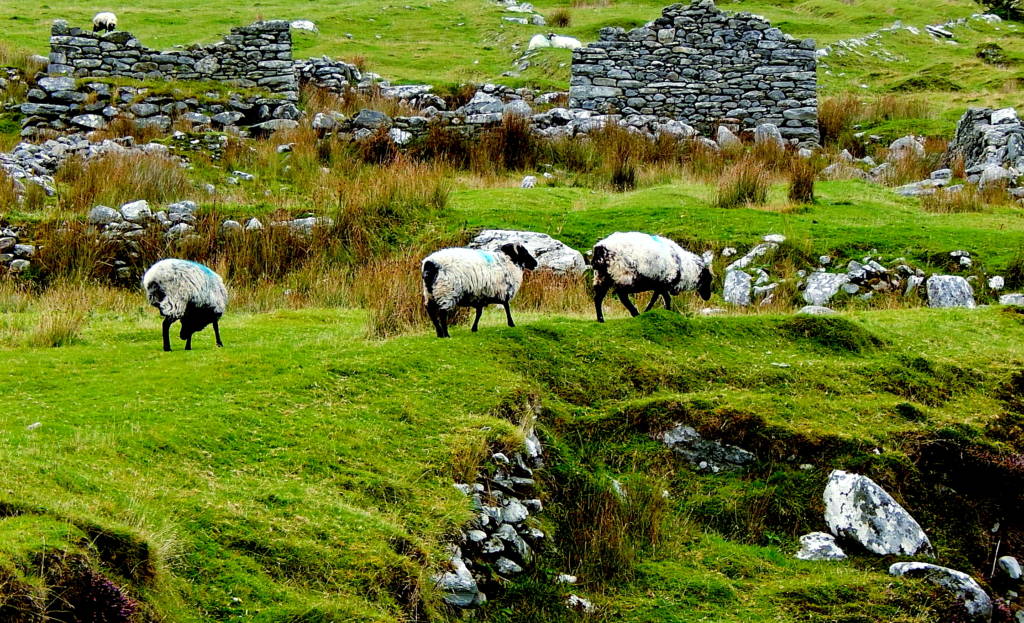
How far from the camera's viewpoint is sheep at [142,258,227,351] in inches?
359

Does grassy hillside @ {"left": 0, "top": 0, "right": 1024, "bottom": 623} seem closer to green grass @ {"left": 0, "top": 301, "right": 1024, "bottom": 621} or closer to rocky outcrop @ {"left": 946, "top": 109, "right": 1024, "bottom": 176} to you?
green grass @ {"left": 0, "top": 301, "right": 1024, "bottom": 621}

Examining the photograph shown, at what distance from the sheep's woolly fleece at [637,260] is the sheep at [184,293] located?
384cm

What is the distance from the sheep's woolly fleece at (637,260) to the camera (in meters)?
9.91

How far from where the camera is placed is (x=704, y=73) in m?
26.8

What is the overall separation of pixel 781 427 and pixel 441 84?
68.2ft

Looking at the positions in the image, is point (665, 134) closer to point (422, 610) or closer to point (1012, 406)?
point (1012, 406)

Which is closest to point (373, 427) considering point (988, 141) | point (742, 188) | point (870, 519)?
point (870, 519)

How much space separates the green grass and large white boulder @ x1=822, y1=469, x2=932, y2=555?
0.26 m

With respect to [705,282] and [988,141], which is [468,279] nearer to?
[705,282]

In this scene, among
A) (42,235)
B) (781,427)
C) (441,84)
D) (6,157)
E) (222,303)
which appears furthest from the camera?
(441,84)

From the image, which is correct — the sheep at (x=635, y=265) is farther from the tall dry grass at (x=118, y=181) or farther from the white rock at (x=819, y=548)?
the tall dry grass at (x=118, y=181)

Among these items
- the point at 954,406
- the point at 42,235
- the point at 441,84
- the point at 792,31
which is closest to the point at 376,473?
the point at 954,406

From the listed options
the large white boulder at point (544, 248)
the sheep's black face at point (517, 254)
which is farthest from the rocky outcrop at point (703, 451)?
the large white boulder at point (544, 248)

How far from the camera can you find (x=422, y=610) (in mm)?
5879
